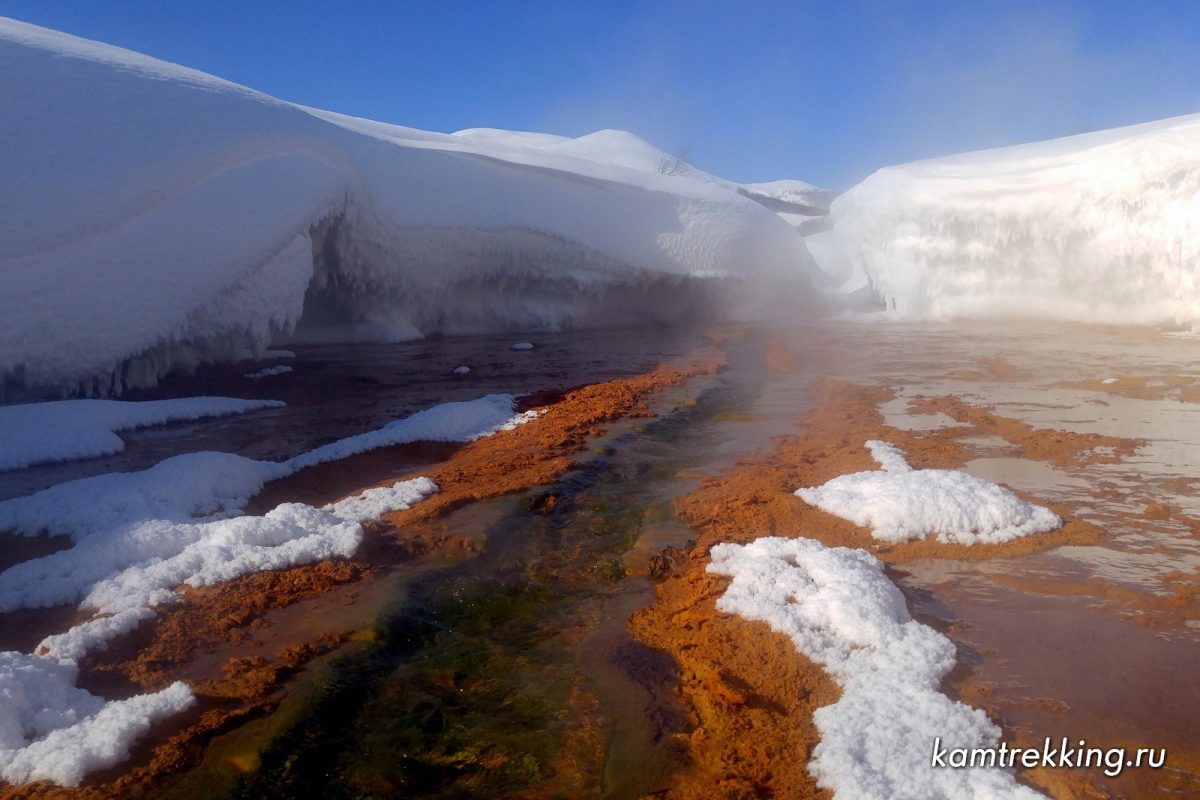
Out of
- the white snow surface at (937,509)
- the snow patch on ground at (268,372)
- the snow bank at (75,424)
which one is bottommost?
the snow bank at (75,424)

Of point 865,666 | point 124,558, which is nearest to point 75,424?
point 124,558

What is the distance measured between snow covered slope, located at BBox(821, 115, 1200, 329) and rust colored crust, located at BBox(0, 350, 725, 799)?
34.4 feet

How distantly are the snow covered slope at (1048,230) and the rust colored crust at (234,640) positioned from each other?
10471 millimetres

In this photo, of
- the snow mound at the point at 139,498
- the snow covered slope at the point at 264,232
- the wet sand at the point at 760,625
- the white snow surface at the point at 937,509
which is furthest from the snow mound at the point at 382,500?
the snow covered slope at the point at 264,232

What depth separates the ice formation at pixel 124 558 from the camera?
230 cm

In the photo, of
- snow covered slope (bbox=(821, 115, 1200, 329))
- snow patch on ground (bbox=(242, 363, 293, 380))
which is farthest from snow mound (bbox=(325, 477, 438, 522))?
snow covered slope (bbox=(821, 115, 1200, 329))

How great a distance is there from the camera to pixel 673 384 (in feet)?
26.2

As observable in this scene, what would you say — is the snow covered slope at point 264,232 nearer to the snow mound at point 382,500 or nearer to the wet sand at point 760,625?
the wet sand at point 760,625

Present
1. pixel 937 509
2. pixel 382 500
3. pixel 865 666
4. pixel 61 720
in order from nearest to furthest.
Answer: pixel 61 720 < pixel 865 666 < pixel 937 509 < pixel 382 500

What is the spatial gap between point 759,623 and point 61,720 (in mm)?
2223

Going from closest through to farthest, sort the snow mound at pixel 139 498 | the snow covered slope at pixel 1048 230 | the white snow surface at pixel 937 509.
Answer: the white snow surface at pixel 937 509 < the snow mound at pixel 139 498 < the snow covered slope at pixel 1048 230

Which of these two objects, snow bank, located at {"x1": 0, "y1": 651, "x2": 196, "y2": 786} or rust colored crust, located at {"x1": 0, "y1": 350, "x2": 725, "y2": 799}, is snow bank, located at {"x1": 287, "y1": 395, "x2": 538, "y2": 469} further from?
snow bank, located at {"x1": 0, "y1": 651, "x2": 196, "y2": 786}

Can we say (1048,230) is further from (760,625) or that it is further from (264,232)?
(760,625)

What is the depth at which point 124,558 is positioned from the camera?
135 inches
